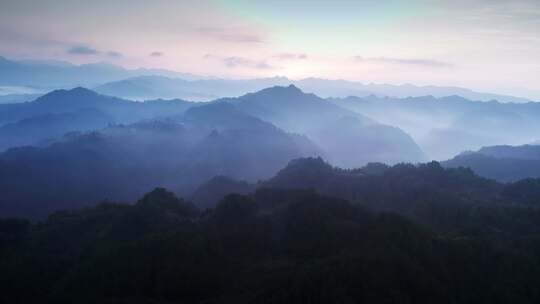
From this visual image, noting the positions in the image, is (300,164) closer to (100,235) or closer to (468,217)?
(468,217)

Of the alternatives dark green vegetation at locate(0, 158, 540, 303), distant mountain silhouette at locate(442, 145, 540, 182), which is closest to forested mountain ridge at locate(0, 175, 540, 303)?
dark green vegetation at locate(0, 158, 540, 303)

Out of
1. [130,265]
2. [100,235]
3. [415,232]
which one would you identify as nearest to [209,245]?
[130,265]

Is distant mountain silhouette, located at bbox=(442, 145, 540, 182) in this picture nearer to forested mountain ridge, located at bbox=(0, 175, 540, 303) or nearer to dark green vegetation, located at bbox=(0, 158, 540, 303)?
dark green vegetation, located at bbox=(0, 158, 540, 303)

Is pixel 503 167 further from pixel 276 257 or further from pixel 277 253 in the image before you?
pixel 276 257

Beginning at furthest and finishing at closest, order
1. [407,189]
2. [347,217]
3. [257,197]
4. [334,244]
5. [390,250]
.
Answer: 1. [407,189]
2. [257,197]
3. [347,217]
4. [334,244]
5. [390,250]

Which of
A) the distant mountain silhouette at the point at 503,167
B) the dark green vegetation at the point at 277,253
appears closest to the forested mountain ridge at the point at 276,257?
the dark green vegetation at the point at 277,253

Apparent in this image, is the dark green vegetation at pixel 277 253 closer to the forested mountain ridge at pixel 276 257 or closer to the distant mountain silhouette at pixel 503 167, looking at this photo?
the forested mountain ridge at pixel 276 257

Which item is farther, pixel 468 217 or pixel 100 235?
pixel 468 217

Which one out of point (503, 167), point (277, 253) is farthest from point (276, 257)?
point (503, 167)
